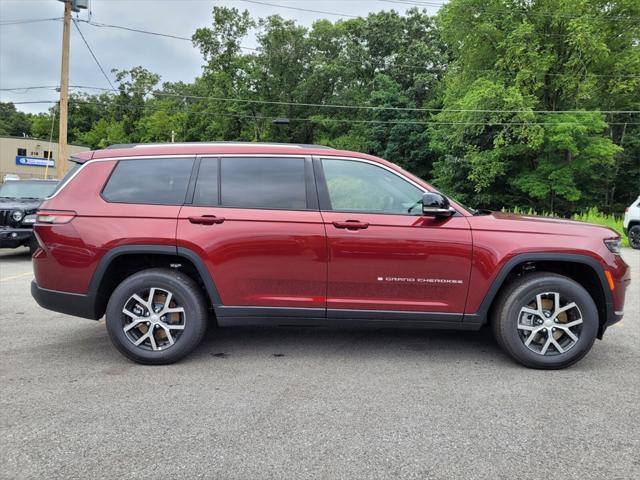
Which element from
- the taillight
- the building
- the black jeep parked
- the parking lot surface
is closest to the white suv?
the parking lot surface

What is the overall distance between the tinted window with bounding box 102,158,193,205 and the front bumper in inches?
279

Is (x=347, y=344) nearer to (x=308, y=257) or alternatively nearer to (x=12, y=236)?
(x=308, y=257)

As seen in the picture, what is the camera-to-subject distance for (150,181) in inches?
162

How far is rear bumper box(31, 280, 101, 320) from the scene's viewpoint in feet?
13.2

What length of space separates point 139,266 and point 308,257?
1.57 metres

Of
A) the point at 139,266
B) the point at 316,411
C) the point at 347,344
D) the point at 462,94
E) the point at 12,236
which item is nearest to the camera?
the point at 316,411

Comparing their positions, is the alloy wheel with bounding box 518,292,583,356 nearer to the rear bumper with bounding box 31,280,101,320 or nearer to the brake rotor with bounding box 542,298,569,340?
the brake rotor with bounding box 542,298,569,340

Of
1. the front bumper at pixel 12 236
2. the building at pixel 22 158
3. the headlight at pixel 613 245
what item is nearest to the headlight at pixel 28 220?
the front bumper at pixel 12 236

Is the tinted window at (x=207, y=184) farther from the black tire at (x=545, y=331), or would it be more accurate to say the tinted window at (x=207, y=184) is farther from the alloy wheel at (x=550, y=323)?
the alloy wheel at (x=550, y=323)

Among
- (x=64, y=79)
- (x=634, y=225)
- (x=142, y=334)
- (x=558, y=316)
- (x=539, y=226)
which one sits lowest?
(x=142, y=334)

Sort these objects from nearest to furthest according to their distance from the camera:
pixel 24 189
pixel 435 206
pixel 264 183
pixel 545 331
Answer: pixel 435 206 → pixel 545 331 → pixel 264 183 → pixel 24 189

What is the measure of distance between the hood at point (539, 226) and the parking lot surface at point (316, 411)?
118 cm

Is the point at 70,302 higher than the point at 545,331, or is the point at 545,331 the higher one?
the point at 545,331

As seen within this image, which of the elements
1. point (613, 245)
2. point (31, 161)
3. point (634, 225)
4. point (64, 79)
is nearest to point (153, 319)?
point (613, 245)
